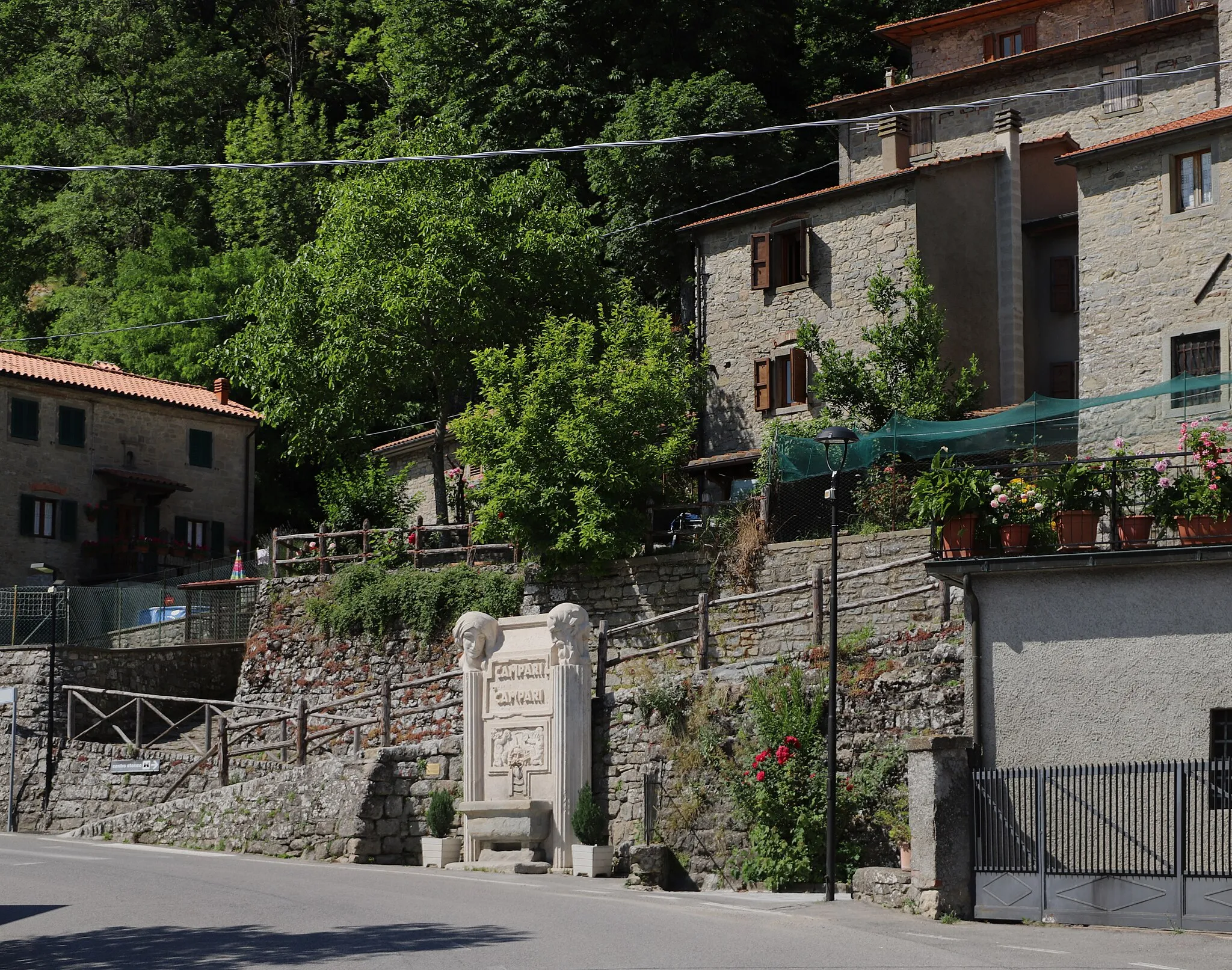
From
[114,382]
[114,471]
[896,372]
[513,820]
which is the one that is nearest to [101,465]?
[114,471]

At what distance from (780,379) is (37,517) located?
19011 millimetres

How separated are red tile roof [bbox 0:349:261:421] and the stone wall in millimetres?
20001

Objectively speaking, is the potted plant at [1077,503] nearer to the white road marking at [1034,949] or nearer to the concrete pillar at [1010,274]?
the white road marking at [1034,949]

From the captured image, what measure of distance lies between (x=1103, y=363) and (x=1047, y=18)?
15.6 m

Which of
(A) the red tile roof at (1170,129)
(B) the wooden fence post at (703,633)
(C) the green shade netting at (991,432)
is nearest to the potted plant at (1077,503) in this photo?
(B) the wooden fence post at (703,633)

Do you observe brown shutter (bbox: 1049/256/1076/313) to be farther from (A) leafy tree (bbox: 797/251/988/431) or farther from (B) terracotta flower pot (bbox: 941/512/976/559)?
(B) terracotta flower pot (bbox: 941/512/976/559)

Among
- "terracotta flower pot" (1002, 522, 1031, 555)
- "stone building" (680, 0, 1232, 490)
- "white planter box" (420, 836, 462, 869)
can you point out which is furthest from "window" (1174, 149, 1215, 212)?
"white planter box" (420, 836, 462, 869)

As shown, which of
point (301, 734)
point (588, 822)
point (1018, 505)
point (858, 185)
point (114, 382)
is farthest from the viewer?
point (114, 382)

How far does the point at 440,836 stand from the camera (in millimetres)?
23172

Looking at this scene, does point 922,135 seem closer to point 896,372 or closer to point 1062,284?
point 1062,284

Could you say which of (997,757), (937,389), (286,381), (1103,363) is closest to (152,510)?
(286,381)

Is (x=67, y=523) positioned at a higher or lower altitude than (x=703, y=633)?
A: higher

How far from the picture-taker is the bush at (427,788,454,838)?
2317 cm

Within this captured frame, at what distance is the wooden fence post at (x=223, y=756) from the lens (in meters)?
27.0
